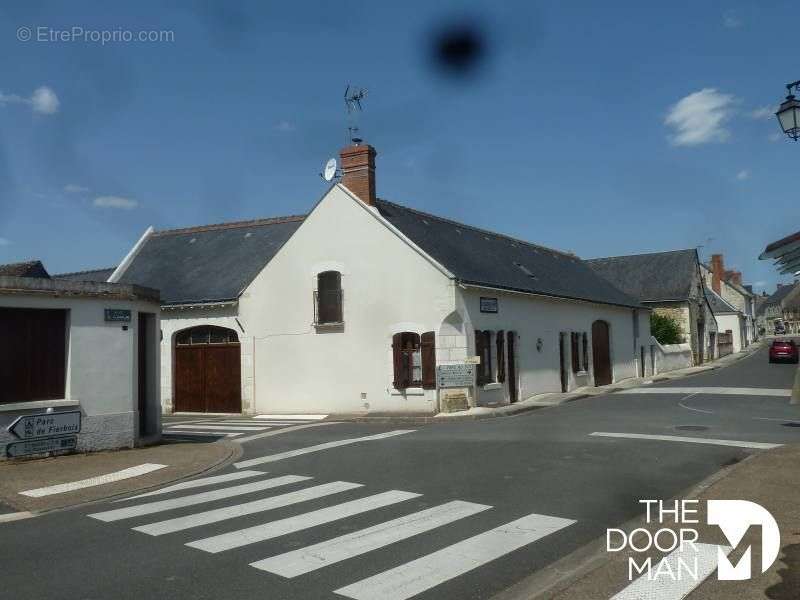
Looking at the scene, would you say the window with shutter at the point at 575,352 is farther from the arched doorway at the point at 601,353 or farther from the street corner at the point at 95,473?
the street corner at the point at 95,473

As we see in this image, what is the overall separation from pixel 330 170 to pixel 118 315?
31.3 feet

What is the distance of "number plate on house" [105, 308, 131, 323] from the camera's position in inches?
489

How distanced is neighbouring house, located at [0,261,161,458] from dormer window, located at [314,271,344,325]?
687cm

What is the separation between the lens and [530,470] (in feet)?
30.1

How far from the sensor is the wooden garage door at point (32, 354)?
11.1 meters

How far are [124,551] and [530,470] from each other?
17.5 ft

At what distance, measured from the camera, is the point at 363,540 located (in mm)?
6121

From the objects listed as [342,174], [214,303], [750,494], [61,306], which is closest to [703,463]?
[750,494]

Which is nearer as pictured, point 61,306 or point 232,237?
point 61,306

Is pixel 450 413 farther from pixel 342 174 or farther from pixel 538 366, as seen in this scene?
pixel 342 174

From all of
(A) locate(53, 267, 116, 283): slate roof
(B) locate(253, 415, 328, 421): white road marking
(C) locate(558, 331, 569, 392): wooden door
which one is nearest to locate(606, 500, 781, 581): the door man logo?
(B) locate(253, 415, 328, 421): white road marking

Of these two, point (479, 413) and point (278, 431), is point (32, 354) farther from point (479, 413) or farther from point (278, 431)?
point (479, 413)

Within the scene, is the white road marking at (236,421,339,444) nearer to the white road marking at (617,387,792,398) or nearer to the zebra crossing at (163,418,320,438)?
the zebra crossing at (163,418,320,438)

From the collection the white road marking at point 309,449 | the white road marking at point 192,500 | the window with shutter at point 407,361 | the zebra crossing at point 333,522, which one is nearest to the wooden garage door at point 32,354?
the white road marking at point 309,449
